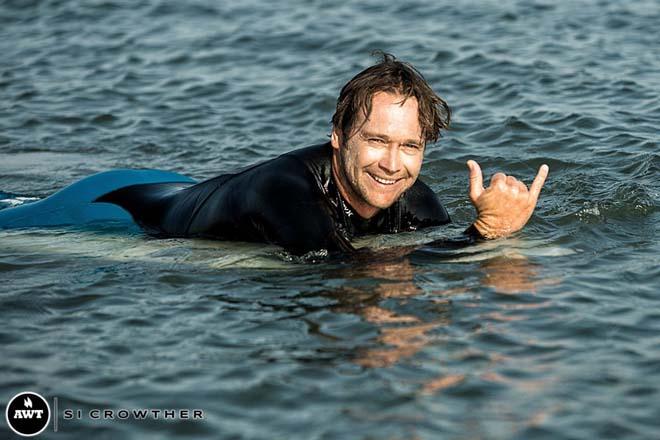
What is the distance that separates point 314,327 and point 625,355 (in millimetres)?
1561

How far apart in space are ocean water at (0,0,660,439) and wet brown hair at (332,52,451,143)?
0.78m

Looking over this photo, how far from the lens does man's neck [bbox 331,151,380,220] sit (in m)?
6.66

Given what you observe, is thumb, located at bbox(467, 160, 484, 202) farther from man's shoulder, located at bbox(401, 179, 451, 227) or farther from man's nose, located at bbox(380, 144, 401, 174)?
man's shoulder, located at bbox(401, 179, 451, 227)

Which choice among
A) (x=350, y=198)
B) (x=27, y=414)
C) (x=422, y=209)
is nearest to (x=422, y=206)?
(x=422, y=209)

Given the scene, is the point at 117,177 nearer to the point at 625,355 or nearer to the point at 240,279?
the point at 240,279

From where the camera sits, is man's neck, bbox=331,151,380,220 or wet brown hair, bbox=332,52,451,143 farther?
man's neck, bbox=331,151,380,220

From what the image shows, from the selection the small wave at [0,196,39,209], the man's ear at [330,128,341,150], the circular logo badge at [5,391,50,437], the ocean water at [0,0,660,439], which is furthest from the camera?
the small wave at [0,196,39,209]

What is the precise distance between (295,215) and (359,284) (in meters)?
0.55

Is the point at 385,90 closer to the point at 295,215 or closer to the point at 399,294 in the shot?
the point at 295,215

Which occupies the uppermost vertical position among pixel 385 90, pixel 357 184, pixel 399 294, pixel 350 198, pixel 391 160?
pixel 385 90

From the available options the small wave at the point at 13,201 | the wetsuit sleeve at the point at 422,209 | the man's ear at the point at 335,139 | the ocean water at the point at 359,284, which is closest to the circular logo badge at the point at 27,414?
the ocean water at the point at 359,284

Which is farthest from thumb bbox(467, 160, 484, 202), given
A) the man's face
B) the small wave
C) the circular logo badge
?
the small wave

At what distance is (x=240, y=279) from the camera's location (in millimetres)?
6477

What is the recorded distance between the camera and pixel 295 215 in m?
6.33
